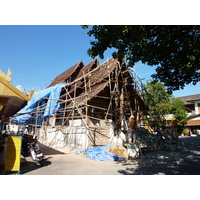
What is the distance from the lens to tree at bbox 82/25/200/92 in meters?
5.55

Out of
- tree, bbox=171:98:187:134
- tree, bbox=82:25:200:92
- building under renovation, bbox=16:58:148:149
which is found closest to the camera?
tree, bbox=82:25:200:92

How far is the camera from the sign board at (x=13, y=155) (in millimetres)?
5574

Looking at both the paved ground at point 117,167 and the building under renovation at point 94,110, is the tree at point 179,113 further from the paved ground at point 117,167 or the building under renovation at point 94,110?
the paved ground at point 117,167

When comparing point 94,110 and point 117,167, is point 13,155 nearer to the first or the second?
point 117,167

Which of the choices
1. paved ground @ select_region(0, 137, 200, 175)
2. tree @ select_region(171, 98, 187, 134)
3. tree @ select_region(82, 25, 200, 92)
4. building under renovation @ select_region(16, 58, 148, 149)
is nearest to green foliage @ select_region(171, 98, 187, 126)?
tree @ select_region(171, 98, 187, 134)

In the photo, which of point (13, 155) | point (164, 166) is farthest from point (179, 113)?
point (13, 155)

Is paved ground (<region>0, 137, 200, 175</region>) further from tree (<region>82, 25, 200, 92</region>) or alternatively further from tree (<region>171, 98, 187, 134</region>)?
tree (<region>171, 98, 187, 134</region>)

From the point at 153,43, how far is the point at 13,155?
7.04m

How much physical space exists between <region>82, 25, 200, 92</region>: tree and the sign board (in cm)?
481

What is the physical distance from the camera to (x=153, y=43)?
6.10 m

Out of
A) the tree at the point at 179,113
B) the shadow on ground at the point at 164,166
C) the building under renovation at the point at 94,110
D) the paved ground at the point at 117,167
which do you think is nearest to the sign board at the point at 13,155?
the paved ground at the point at 117,167

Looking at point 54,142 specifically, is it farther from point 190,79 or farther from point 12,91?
point 190,79

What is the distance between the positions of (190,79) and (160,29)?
10.8 feet

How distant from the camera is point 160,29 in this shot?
5.65m
